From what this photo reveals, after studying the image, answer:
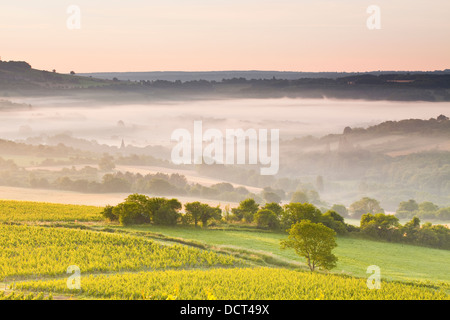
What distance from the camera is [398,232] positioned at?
80.9 m

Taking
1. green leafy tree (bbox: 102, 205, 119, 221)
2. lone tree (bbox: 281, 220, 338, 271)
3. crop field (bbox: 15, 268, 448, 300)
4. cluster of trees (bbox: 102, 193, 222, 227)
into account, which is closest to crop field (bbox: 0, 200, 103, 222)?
green leafy tree (bbox: 102, 205, 119, 221)

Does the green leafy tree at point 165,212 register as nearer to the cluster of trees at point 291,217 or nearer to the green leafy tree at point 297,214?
the cluster of trees at point 291,217

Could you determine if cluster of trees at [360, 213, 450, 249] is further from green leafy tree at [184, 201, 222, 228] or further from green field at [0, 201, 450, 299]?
green leafy tree at [184, 201, 222, 228]

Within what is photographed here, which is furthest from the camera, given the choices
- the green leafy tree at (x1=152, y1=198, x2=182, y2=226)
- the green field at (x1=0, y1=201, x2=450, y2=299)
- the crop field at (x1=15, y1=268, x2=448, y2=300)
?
the green leafy tree at (x1=152, y1=198, x2=182, y2=226)

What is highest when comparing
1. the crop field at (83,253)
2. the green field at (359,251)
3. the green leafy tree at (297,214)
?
the green leafy tree at (297,214)

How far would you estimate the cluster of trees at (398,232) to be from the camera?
8050 cm

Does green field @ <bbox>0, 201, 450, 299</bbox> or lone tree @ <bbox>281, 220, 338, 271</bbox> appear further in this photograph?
lone tree @ <bbox>281, 220, 338, 271</bbox>

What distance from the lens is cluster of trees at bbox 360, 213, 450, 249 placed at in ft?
264

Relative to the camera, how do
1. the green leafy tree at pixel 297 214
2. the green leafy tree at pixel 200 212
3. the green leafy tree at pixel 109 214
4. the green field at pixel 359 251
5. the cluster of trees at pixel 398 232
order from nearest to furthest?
the green field at pixel 359 251, the green leafy tree at pixel 109 214, the green leafy tree at pixel 200 212, the green leafy tree at pixel 297 214, the cluster of trees at pixel 398 232

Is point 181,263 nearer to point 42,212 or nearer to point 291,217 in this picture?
point 42,212

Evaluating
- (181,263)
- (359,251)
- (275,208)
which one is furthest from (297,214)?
(181,263)

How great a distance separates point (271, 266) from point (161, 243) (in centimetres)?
1278

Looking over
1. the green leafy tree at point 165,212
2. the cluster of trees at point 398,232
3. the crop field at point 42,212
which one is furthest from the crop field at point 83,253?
the cluster of trees at point 398,232
